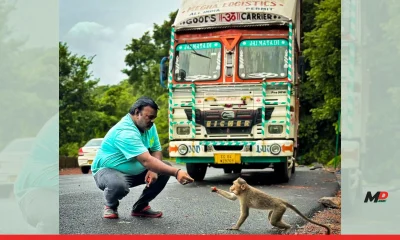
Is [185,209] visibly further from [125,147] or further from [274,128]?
Answer: [274,128]

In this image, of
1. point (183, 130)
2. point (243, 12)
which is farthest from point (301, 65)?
point (183, 130)

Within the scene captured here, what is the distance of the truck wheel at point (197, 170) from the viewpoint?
7.73 metres

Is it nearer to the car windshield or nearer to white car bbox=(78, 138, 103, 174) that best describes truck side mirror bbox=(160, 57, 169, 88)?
white car bbox=(78, 138, 103, 174)

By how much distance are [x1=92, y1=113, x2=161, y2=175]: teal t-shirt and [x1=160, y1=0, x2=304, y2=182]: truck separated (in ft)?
7.99

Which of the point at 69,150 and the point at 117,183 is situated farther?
the point at 69,150

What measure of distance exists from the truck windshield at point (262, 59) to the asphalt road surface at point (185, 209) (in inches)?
46.4

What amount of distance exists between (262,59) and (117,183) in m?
3.18

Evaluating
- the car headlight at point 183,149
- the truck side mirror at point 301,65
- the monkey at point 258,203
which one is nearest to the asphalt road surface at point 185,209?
the monkey at point 258,203

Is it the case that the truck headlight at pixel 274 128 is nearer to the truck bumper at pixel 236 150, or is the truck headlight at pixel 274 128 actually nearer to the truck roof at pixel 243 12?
the truck bumper at pixel 236 150

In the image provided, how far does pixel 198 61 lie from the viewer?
24.8 ft

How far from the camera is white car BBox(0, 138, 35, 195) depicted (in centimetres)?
445

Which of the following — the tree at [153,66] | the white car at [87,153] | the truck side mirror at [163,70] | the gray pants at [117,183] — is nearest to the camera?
the gray pants at [117,183]

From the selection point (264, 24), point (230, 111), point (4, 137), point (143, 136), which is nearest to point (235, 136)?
point (230, 111)

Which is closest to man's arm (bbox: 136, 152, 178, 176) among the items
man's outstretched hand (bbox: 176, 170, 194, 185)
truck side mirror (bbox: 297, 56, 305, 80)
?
man's outstretched hand (bbox: 176, 170, 194, 185)
